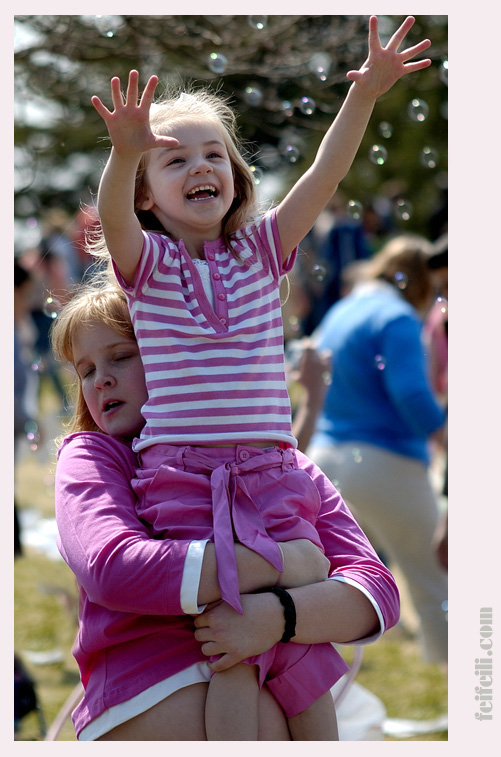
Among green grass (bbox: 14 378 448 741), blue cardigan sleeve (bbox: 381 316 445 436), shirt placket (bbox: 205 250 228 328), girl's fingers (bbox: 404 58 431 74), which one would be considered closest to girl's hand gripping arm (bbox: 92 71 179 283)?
shirt placket (bbox: 205 250 228 328)

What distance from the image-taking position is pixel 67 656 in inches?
175

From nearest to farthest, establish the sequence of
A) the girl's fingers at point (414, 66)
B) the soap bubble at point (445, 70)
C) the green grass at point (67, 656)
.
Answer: the girl's fingers at point (414, 66) → the soap bubble at point (445, 70) → the green grass at point (67, 656)

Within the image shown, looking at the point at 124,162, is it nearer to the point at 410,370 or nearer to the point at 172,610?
the point at 172,610

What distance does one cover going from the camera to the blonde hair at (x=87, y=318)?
1.86m

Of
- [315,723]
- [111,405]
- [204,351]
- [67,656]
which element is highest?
[204,351]

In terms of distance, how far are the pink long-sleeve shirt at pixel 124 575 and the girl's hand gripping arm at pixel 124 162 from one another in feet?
1.27

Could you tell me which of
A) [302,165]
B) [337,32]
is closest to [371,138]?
[302,165]

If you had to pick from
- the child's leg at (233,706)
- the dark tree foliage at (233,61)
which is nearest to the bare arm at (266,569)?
the child's leg at (233,706)

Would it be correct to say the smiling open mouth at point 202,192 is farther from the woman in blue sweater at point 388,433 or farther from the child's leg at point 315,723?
the woman in blue sweater at point 388,433

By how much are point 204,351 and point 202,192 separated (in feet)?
1.06

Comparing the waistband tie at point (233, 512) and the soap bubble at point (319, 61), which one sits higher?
the soap bubble at point (319, 61)

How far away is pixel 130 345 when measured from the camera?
184 cm

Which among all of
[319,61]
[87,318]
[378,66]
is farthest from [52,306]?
[319,61]

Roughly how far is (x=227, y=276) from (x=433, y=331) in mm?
2766
